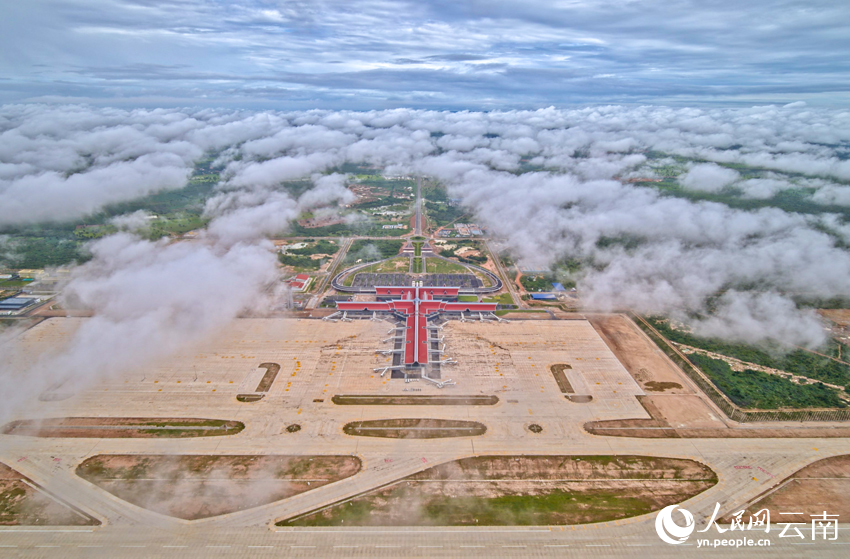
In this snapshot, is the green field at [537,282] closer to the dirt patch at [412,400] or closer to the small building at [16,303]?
the dirt patch at [412,400]

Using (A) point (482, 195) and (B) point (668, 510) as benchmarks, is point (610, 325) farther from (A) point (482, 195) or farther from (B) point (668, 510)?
(A) point (482, 195)

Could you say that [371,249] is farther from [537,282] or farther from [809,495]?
[809,495]

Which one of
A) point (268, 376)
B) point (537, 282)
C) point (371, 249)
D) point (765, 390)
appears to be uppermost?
point (371, 249)

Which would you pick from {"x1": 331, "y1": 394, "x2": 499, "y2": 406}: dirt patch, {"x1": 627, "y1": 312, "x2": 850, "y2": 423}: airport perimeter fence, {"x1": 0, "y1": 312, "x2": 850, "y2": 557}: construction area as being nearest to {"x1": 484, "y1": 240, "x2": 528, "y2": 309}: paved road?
{"x1": 0, "y1": 312, "x2": 850, "y2": 557}: construction area

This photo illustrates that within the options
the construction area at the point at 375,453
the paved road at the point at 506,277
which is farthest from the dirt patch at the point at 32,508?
the paved road at the point at 506,277

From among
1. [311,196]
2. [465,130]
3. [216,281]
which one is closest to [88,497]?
[216,281]

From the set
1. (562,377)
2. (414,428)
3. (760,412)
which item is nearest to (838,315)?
(760,412)
